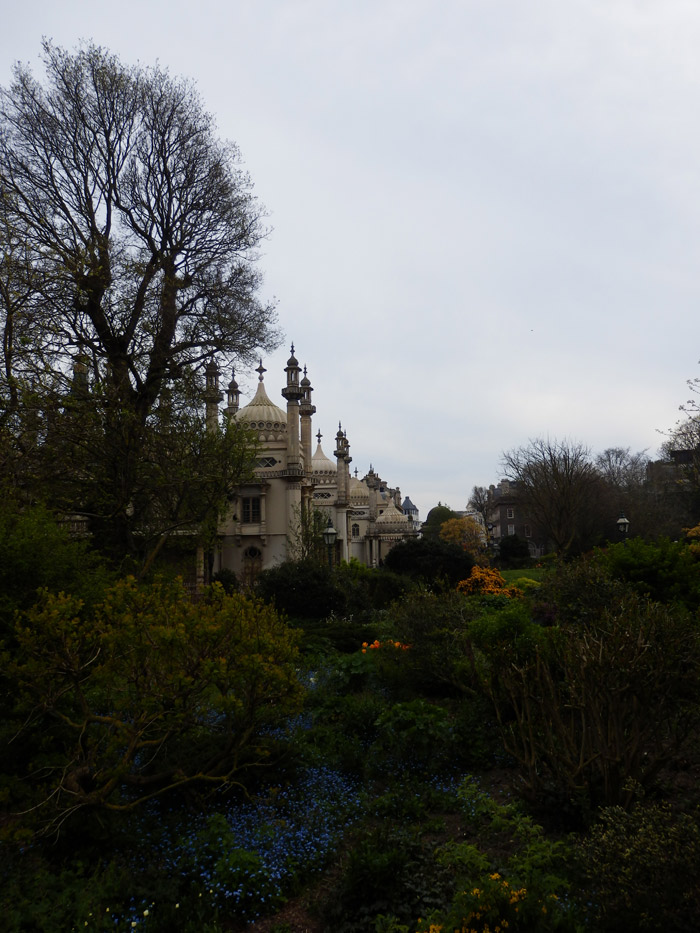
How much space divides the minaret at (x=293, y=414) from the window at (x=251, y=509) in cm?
291

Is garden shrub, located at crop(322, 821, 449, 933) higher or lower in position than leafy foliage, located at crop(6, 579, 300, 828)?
lower

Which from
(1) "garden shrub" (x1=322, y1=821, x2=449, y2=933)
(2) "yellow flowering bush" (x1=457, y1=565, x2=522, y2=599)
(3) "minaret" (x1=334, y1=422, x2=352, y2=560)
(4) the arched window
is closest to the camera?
(1) "garden shrub" (x1=322, y1=821, x2=449, y2=933)

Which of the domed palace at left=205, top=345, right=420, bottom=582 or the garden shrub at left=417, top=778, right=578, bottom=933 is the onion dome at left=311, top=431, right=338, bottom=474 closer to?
the domed palace at left=205, top=345, right=420, bottom=582

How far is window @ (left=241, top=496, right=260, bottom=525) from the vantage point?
3572cm

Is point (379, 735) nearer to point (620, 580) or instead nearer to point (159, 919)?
point (159, 919)

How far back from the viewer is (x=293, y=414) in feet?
111

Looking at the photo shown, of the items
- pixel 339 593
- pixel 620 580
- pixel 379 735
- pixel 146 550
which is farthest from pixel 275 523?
pixel 379 735

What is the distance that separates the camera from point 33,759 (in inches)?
282

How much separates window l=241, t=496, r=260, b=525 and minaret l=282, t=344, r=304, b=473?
291 cm

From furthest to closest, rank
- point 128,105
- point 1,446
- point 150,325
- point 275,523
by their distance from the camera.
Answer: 1. point 275,523
2. point 128,105
3. point 150,325
4. point 1,446

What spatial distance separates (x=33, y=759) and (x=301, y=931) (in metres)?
3.46

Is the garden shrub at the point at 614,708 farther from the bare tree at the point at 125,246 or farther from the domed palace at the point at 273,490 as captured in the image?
the domed palace at the point at 273,490

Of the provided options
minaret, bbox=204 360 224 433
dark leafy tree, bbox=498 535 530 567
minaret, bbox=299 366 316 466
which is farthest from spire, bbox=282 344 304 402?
dark leafy tree, bbox=498 535 530 567

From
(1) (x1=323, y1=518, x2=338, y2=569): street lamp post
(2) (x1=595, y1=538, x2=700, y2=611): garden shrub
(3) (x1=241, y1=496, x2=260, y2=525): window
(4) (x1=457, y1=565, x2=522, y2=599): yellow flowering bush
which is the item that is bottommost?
(4) (x1=457, y1=565, x2=522, y2=599): yellow flowering bush
